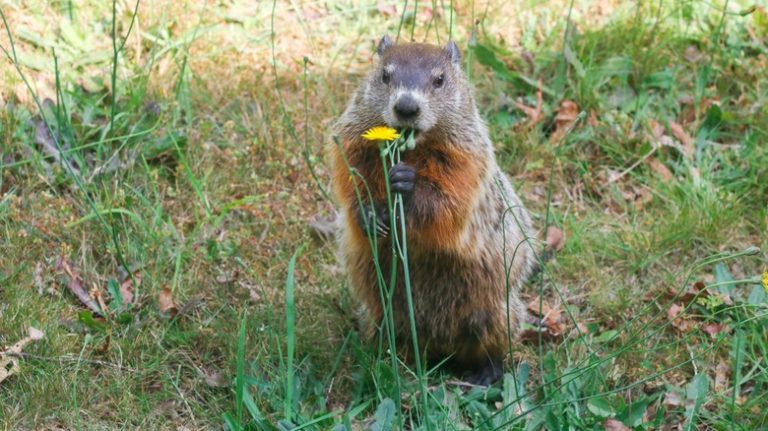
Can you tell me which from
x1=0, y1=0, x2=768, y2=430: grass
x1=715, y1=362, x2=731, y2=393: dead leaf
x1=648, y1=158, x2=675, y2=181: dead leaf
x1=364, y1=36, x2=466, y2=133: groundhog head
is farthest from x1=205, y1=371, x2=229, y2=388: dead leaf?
x1=648, y1=158, x2=675, y2=181: dead leaf

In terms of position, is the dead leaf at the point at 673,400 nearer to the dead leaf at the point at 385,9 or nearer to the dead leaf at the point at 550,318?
the dead leaf at the point at 550,318

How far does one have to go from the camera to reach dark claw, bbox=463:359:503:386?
4.80 m

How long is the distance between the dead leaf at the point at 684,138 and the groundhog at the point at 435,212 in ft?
5.21

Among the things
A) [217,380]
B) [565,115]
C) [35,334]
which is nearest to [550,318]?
[565,115]

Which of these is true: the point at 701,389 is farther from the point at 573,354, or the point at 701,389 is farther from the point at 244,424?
the point at 244,424

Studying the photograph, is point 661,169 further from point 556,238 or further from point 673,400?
point 673,400

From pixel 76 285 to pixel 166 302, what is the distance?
0.47 metres

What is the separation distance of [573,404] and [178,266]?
2.08m

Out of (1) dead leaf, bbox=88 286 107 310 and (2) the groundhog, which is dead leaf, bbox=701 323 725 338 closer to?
(2) the groundhog

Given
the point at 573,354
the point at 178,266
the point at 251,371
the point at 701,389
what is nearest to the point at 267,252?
the point at 178,266

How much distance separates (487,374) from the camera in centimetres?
483

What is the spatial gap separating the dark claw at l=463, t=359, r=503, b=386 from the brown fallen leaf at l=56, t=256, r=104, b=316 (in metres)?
1.85

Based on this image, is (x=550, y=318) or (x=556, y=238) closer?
(x=550, y=318)

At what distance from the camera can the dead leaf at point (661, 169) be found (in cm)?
576
